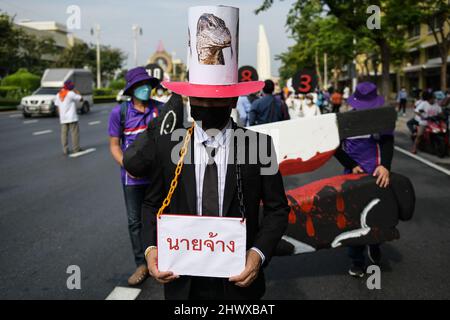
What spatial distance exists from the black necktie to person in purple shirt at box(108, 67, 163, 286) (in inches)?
83.9

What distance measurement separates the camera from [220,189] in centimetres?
212

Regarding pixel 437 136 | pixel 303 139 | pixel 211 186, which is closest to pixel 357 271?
pixel 303 139

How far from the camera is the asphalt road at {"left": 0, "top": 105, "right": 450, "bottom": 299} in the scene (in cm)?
405

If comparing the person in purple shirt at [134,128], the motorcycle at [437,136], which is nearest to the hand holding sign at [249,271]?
the person in purple shirt at [134,128]

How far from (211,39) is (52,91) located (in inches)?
1069

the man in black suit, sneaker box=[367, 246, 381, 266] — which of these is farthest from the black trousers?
sneaker box=[367, 246, 381, 266]

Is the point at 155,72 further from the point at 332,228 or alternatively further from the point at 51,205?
the point at 332,228

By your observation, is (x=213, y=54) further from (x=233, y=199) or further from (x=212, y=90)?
(x=233, y=199)

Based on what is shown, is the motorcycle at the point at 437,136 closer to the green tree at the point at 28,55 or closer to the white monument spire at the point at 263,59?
the white monument spire at the point at 263,59

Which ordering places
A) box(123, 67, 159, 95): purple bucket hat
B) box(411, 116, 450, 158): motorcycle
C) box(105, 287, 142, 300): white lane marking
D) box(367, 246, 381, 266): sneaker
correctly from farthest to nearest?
box(411, 116, 450, 158): motorcycle, box(367, 246, 381, 266): sneaker, box(123, 67, 159, 95): purple bucket hat, box(105, 287, 142, 300): white lane marking

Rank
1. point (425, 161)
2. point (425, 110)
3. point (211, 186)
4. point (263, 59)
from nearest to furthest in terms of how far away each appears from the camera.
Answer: point (211, 186), point (425, 161), point (425, 110), point (263, 59)

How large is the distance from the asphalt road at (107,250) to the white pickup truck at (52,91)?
1724 centimetres

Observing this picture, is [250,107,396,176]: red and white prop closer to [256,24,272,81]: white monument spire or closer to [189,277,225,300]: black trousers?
[189,277,225,300]: black trousers

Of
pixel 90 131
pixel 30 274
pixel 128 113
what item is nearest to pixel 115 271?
pixel 30 274
